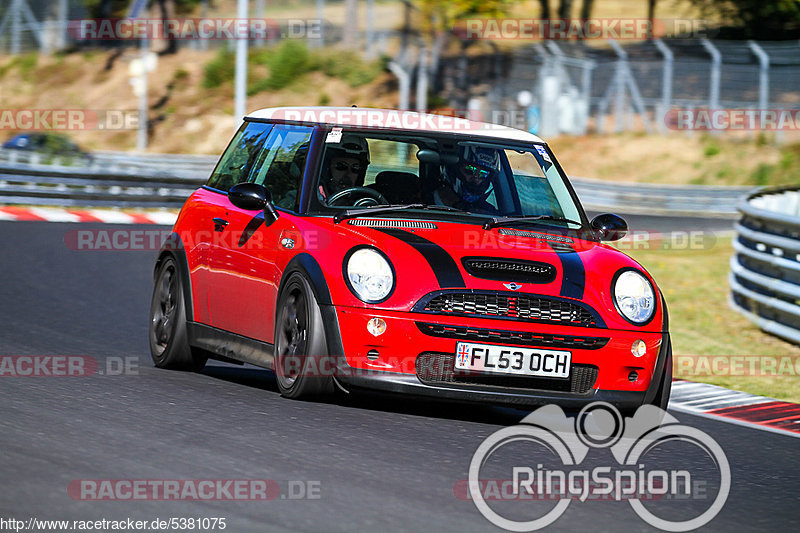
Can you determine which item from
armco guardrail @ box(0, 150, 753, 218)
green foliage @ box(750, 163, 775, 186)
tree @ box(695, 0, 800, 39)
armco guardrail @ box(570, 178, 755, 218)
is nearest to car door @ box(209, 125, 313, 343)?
armco guardrail @ box(0, 150, 753, 218)

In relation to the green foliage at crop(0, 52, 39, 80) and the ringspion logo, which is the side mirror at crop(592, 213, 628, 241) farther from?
the green foliage at crop(0, 52, 39, 80)

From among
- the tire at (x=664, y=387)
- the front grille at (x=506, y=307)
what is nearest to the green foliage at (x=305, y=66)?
the tire at (x=664, y=387)

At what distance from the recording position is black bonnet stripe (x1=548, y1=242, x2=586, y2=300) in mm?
7184

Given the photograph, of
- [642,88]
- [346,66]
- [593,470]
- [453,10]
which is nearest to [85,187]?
[593,470]

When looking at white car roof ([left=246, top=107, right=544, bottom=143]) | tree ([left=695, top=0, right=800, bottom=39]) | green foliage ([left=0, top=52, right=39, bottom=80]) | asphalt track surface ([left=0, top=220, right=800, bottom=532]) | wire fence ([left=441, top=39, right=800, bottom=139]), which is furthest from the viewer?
green foliage ([left=0, top=52, right=39, bottom=80])

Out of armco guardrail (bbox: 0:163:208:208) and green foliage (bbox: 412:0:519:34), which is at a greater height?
green foliage (bbox: 412:0:519:34)

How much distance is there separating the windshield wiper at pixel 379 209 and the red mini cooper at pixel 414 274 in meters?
0.02

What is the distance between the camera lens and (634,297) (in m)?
7.41

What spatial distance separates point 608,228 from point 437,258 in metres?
1.56

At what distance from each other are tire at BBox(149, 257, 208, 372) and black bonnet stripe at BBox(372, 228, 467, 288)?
202 centimetres

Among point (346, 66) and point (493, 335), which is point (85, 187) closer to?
point (493, 335)

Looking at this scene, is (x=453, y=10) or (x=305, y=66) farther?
(x=305, y=66)

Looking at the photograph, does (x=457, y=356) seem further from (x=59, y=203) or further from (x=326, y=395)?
(x=59, y=203)

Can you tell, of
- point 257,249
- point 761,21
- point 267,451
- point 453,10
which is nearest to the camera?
point 267,451
